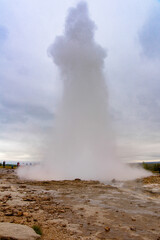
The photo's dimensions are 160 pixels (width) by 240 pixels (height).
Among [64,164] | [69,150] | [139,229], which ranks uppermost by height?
[69,150]

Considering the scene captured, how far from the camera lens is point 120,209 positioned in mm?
8664

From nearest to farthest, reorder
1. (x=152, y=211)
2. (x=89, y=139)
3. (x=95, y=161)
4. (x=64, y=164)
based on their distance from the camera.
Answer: (x=152, y=211), (x=64, y=164), (x=95, y=161), (x=89, y=139)

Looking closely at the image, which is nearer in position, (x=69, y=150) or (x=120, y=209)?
(x=120, y=209)

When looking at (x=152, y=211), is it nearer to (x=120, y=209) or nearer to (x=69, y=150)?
(x=120, y=209)

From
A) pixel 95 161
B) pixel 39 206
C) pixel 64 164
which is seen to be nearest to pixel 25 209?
pixel 39 206

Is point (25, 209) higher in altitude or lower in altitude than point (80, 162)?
lower

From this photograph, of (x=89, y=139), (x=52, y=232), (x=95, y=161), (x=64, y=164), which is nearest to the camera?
(x=52, y=232)

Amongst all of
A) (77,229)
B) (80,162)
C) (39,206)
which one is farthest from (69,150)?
(77,229)

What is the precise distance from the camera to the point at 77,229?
605 cm

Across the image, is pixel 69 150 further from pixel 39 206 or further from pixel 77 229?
pixel 77 229

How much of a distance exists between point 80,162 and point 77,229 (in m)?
21.0

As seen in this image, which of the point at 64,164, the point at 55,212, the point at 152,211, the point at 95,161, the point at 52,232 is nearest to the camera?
the point at 52,232

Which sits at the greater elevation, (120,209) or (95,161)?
(95,161)

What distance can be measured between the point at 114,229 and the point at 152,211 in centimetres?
303
